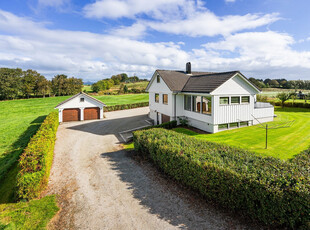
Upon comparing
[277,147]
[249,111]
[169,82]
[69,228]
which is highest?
[169,82]

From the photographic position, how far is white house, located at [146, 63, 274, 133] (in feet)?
60.0

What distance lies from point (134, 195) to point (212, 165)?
13.6 ft

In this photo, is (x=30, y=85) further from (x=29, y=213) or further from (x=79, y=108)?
(x=29, y=213)

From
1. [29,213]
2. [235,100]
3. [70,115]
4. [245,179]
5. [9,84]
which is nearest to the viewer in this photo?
[245,179]

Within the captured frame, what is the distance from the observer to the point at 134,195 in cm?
893

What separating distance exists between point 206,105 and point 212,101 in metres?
1.49

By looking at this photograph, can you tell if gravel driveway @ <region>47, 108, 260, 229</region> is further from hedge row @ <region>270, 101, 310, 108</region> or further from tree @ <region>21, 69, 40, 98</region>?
tree @ <region>21, 69, 40, 98</region>

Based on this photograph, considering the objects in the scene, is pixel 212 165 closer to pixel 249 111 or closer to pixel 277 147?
pixel 277 147

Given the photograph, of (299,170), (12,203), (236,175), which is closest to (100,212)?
(12,203)

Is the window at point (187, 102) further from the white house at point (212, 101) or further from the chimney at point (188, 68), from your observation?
the chimney at point (188, 68)

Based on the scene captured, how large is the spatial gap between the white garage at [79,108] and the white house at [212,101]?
12583 mm

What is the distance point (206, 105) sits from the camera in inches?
763

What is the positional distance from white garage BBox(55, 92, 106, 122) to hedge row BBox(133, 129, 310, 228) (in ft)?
75.0

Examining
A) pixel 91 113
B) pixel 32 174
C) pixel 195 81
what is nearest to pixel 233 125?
pixel 195 81
